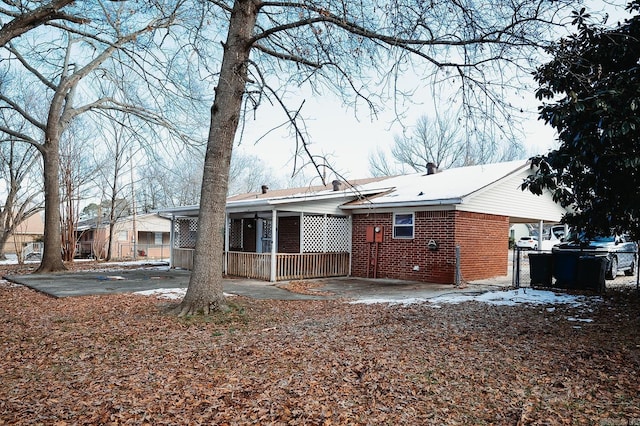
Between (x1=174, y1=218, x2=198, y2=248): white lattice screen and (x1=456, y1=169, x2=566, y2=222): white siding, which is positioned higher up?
(x1=456, y1=169, x2=566, y2=222): white siding

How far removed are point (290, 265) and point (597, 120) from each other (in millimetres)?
9225

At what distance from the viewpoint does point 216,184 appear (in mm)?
7727

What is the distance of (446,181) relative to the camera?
16.1m

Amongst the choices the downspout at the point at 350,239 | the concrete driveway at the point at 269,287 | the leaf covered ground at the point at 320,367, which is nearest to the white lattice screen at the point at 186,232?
the concrete driveway at the point at 269,287

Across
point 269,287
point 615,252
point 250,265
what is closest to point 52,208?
point 250,265

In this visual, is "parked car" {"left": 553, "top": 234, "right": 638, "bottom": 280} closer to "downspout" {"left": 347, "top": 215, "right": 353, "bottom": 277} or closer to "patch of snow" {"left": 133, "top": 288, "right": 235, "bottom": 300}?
"downspout" {"left": 347, "top": 215, "right": 353, "bottom": 277}

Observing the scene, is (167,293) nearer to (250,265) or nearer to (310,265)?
(250,265)

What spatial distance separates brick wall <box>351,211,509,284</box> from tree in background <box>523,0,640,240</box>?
13.6 ft

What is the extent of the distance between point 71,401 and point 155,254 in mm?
32819

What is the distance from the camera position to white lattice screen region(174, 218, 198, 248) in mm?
18922

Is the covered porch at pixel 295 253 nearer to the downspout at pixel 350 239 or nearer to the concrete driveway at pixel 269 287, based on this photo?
the downspout at pixel 350 239

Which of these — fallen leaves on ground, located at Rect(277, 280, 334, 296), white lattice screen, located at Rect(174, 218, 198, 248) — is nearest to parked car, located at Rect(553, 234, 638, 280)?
fallen leaves on ground, located at Rect(277, 280, 334, 296)

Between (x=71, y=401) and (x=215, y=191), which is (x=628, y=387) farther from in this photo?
(x=215, y=191)

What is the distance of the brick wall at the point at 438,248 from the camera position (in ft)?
43.3
